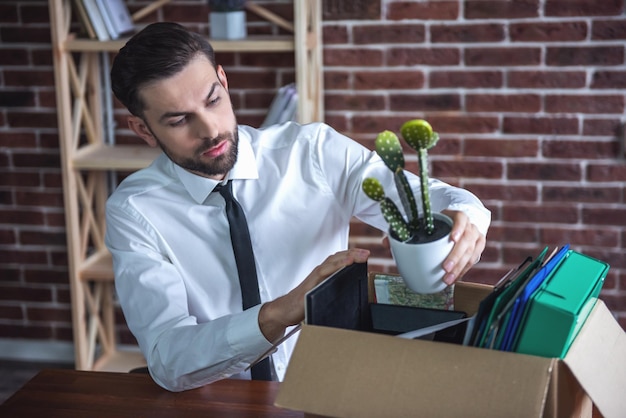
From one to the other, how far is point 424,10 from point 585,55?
510mm

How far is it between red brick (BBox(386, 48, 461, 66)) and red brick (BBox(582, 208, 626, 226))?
2.10 ft

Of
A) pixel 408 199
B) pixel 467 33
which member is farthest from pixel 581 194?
pixel 408 199

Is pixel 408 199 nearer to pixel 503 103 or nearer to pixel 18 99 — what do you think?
pixel 503 103

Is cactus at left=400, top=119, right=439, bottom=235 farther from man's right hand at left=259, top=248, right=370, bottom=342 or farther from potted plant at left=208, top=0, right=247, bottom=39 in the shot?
potted plant at left=208, top=0, right=247, bottom=39

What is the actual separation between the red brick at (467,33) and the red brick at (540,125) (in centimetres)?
26

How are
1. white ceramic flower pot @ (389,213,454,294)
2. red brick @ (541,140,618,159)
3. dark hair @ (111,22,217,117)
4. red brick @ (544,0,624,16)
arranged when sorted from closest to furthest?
white ceramic flower pot @ (389,213,454,294) < dark hair @ (111,22,217,117) < red brick @ (544,0,624,16) < red brick @ (541,140,618,159)

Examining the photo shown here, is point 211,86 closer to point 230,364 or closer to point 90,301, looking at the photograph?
point 230,364

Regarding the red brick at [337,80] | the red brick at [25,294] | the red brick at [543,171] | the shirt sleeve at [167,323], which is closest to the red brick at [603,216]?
the red brick at [543,171]

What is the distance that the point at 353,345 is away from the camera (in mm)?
995

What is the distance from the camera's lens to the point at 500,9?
252cm

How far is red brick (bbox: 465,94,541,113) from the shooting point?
2.56 metres

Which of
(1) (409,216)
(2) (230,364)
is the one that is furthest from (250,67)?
(1) (409,216)

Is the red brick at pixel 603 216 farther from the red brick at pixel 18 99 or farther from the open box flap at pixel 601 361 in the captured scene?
the red brick at pixel 18 99

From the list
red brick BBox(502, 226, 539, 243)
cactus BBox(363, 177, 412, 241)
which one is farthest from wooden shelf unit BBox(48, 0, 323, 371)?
cactus BBox(363, 177, 412, 241)
